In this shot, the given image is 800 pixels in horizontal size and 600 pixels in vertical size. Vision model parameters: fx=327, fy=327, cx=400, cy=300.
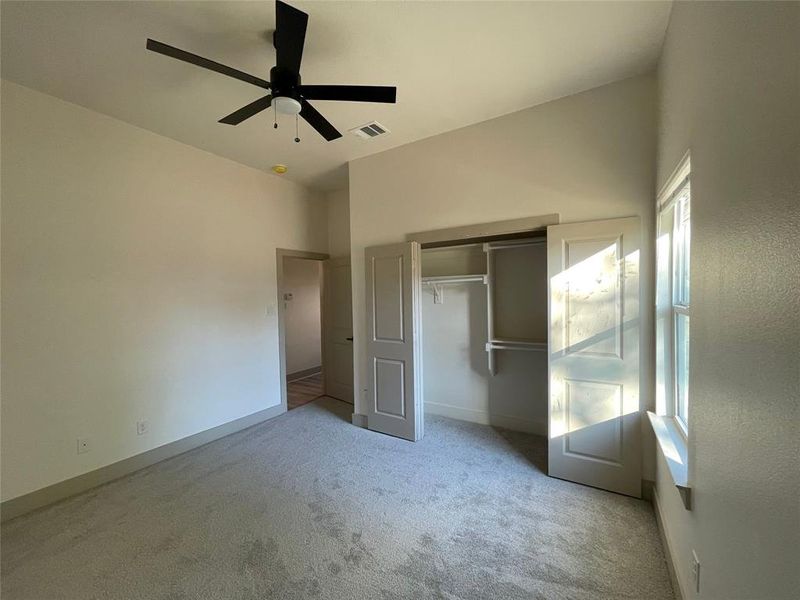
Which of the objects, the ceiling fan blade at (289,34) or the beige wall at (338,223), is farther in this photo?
the beige wall at (338,223)

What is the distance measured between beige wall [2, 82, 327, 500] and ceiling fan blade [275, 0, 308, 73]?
205cm

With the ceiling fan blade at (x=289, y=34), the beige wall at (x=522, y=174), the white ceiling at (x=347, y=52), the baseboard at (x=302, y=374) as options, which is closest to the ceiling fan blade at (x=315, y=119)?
the ceiling fan blade at (x=289, y=34)

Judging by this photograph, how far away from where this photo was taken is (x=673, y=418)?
2090 millimetres

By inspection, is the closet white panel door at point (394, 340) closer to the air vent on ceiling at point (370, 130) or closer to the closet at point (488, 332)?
the closet at point (488, 332)

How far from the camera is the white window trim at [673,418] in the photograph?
149 cm

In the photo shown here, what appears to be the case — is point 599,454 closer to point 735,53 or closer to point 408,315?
point 408,315

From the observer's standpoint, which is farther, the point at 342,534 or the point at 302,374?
the point at 302,374

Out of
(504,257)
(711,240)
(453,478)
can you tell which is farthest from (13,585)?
(504,257)

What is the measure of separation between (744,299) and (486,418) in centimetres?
309

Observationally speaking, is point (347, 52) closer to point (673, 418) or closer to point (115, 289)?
point (115, 289)

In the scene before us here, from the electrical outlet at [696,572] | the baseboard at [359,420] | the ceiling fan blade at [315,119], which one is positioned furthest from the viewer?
the baseboard at [359,420]

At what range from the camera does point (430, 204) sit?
3.29 metres

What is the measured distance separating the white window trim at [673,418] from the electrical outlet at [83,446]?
3.89 m

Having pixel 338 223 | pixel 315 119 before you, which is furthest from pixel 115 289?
pixel 338 223
